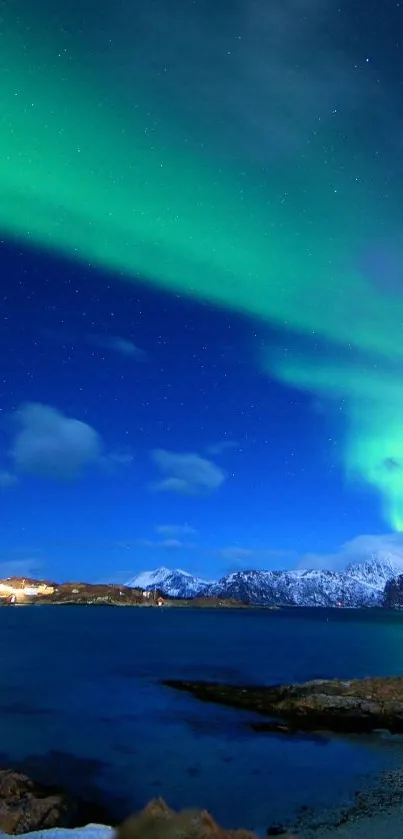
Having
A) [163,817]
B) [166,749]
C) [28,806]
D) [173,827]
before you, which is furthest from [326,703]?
[28,806]

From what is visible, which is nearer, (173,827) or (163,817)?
(173,827)

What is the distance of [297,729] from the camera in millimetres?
37125

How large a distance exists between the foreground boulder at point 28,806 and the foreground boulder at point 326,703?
18.3m

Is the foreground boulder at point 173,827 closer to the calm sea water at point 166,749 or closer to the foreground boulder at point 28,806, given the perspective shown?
the foreground boulder at point 28,806

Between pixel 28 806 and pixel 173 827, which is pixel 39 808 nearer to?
pixel 28 806

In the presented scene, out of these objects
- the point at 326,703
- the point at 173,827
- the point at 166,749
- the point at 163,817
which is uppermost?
the point at 173,827

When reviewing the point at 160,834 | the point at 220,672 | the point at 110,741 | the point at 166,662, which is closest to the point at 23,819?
the point at 160,834

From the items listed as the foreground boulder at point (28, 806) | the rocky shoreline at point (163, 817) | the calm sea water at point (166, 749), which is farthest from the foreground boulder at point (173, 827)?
the calm sea water at point (166, 749)

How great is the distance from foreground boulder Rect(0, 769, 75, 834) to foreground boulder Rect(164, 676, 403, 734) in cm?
1827

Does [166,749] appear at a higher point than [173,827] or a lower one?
lower

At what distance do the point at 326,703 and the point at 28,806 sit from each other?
1103 inches

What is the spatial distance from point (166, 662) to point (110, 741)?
50.1 meters

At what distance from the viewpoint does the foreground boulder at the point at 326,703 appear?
1513 inches

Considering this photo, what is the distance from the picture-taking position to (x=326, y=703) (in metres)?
42.5
